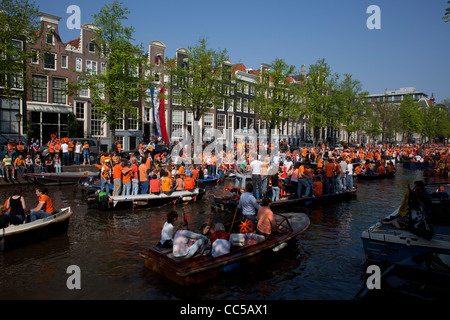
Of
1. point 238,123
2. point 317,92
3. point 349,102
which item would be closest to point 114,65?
point 238,123

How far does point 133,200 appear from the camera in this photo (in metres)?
14.3

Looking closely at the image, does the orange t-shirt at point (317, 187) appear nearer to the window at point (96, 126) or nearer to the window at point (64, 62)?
the window at point (96, 126)

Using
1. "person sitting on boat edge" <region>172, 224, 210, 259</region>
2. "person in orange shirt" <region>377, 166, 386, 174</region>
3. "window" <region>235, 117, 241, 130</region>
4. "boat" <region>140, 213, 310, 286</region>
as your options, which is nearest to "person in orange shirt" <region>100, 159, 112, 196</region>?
"boat" <region>140, 213, 310, 286</region>

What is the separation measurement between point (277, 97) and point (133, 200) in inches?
1226

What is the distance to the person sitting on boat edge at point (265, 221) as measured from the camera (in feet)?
29.9

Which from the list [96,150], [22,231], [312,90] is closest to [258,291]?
[22,231]

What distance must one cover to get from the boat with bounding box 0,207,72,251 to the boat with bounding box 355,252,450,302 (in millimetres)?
8741

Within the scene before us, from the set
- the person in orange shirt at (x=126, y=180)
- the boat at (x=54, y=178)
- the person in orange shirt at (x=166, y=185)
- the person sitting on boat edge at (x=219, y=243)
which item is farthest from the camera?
the boat at (x=54, y=178)

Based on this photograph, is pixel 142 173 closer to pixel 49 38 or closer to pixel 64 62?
pixel 64 62

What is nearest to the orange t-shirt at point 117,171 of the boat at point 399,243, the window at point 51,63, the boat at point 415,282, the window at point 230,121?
the boat at point 399,243

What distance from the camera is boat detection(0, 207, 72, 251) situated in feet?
29.8

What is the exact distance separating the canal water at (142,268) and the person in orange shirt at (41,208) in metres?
0.83

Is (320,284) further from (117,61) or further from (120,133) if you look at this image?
(120,133)
